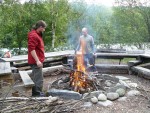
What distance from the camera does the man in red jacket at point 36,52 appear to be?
662 cm

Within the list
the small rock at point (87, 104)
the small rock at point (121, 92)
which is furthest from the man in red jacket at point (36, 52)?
the small rock at point (121, 92)

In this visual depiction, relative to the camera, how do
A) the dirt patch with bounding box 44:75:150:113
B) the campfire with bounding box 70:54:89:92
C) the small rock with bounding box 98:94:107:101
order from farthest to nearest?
the campfire with bounding box 70:54:89:92 → the small rock with bounding box 98:94:107:101 → the dirt patch with bounding box 44:75:150:113

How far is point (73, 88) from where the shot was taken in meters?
7.27

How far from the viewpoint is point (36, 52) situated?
22.5 ft

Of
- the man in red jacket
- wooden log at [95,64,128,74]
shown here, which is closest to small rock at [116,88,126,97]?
the man in red jacket

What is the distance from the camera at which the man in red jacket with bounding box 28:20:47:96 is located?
662cm

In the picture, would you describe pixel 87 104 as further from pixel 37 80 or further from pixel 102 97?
pixel 37 80

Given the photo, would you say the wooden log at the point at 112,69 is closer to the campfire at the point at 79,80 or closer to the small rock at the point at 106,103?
the campfire at the point at 79,80

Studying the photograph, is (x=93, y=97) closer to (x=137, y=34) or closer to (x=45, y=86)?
(x=45, y=86)

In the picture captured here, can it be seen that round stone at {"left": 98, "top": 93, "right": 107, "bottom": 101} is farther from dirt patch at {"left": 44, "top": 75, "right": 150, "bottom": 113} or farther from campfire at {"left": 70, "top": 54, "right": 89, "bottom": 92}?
campfire at {"left": 70, "top": 54, "right": 89, "bottom": 92}

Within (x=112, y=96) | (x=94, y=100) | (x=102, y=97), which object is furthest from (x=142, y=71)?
(x=94, y=100)

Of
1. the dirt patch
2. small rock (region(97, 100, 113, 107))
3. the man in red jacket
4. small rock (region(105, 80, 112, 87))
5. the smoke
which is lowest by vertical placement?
the dirt patch

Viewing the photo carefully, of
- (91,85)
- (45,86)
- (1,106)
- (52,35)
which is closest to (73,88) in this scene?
(91,85)

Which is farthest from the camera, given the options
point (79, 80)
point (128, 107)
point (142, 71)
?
point (142, 71)
